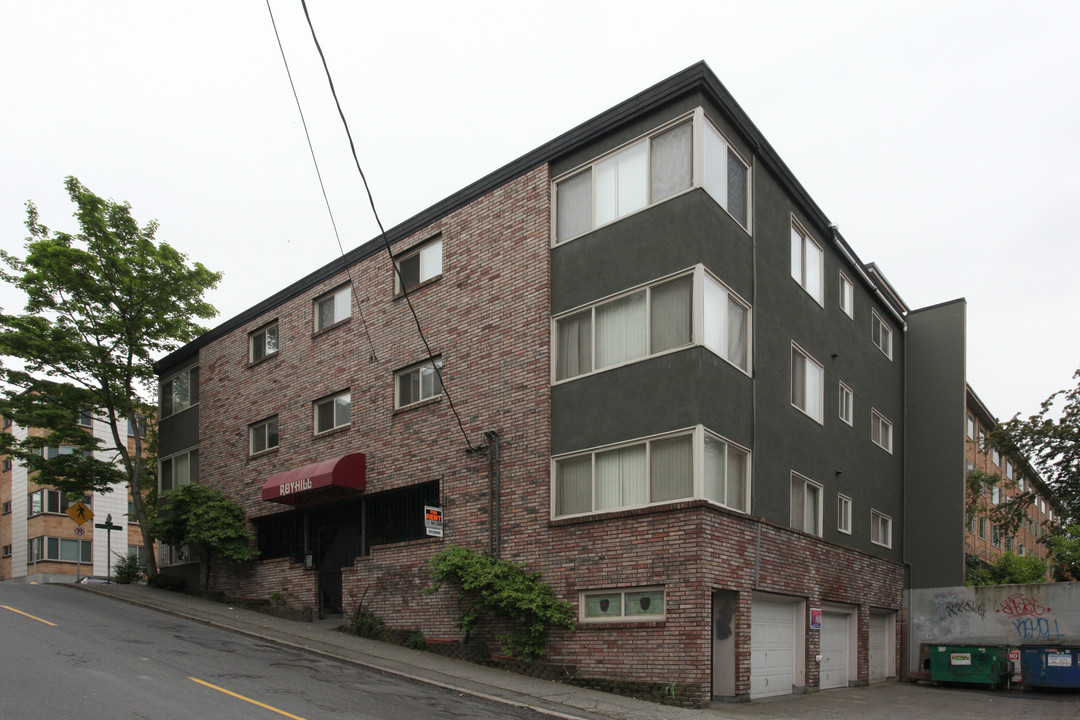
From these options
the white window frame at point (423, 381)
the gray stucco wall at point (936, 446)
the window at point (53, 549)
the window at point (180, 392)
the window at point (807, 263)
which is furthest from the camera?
the window at point (53, 549)

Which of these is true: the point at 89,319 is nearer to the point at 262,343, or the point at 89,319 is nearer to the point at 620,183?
the point at 262,343

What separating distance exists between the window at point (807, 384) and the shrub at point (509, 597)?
671 cm

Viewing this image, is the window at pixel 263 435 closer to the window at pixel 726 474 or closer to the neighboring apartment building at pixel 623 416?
the neighboring apartment building at pixel 623 416

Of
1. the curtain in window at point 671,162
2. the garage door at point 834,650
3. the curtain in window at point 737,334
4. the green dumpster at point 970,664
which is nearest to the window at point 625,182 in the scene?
the curtain in window at point 671,162

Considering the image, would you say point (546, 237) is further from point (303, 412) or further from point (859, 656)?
point (859, 656)

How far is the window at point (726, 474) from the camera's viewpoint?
595 inches

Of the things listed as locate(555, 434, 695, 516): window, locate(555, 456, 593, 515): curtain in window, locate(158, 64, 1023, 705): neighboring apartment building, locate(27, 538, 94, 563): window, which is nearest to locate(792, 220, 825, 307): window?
locate(158, 64, 1023, 705): neighboring apartment building

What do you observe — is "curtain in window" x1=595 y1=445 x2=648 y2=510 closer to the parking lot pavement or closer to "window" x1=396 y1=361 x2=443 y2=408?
the parking lot pavement

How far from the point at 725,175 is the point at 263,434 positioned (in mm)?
14725

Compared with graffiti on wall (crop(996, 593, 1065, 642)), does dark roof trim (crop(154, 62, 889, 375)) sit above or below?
above

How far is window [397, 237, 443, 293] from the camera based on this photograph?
20.5 m

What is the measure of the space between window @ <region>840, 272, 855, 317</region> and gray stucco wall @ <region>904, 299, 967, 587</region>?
4853mm

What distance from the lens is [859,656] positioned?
20.4 metres

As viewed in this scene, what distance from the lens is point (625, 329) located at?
16.4 meters
